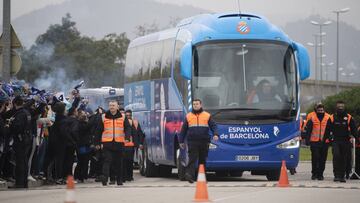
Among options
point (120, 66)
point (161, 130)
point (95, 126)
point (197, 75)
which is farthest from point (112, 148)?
point (120, 66)

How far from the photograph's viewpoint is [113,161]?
2381 cm

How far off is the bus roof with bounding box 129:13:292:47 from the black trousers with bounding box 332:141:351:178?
2.79 m

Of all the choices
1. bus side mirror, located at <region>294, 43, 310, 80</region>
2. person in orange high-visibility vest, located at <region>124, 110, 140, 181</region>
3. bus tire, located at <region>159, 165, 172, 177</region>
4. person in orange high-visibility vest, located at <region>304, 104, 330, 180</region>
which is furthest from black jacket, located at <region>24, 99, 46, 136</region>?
bus tire, located at <region>159, 165, 172, 177</region>

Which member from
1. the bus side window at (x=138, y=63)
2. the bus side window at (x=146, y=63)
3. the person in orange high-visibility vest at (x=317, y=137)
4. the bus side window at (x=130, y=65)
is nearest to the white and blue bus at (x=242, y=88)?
the person in orange high-visibility vest at (x=317, y=137)

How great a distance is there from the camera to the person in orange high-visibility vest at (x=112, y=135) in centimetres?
2362

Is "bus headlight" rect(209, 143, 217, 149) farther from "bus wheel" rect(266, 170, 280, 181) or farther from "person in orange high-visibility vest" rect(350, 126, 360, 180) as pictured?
"person in orange high-visibility vest" rect(350, 126, 360, 180)

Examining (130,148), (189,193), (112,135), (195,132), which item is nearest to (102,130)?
(112,135)

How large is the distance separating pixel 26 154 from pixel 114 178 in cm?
253

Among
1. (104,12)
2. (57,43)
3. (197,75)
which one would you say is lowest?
(197,75)

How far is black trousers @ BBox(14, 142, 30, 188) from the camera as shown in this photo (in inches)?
883

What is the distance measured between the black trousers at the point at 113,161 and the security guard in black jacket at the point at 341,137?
4807 mm

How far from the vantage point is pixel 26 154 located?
22.5m

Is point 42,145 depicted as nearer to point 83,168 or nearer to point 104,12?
point 83,168

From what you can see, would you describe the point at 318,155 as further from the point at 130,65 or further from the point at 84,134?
the point at 130,65
